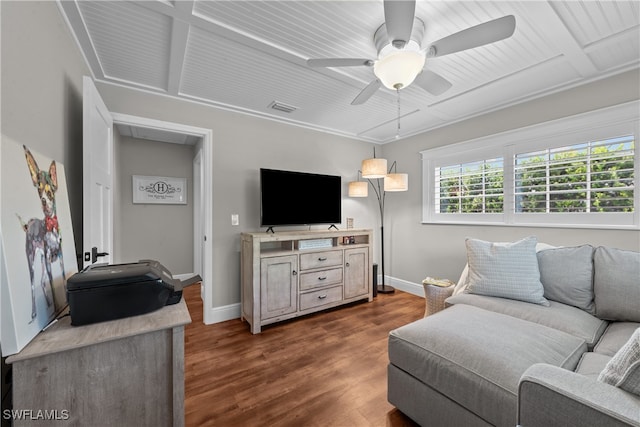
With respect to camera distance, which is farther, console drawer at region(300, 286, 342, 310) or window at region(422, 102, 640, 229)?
console drawer at region(300, 286, 342, 310)

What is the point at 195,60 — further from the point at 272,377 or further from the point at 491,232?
the point at 491,232

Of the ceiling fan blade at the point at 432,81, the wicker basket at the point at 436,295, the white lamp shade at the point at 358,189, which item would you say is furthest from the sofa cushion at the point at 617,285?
the white lamp shade at the point at 358,189

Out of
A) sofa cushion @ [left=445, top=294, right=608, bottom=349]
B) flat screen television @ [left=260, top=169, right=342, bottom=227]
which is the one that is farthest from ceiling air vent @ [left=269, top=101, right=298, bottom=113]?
sofa cushion @ [left=445, top=294, right=608, bottom=349]

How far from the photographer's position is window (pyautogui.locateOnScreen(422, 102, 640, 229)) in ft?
7.11

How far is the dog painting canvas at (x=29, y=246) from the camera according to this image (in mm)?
831

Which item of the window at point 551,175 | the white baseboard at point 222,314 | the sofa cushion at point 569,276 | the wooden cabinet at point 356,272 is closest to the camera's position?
the sofa cushion at point 569,276

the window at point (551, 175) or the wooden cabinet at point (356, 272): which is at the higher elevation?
the window at point (551, 175)

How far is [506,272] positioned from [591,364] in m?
0.83

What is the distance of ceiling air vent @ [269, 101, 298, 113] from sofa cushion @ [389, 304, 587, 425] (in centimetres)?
246

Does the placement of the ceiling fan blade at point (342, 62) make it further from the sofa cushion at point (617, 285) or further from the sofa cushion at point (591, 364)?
the sofa cushion at point (617, 285)

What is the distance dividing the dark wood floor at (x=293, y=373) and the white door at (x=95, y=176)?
3.78 ft

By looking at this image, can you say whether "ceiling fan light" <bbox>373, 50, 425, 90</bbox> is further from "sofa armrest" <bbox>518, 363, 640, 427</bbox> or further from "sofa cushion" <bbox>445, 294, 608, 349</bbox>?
"sofa cushion" <bbox>445, 294, 608, 349</bbox>

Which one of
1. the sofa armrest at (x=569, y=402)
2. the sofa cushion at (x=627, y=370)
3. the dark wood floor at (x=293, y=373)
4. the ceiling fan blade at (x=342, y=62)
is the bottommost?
the dark wood floor at (x=293, y=373)

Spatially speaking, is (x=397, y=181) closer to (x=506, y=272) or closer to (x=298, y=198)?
(x=298, y=198)
